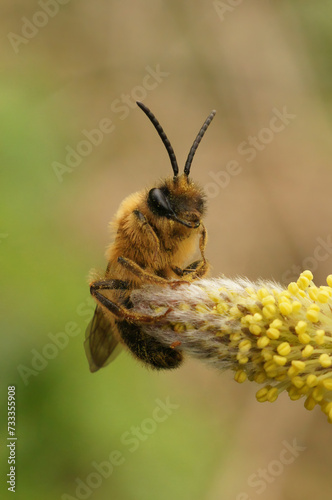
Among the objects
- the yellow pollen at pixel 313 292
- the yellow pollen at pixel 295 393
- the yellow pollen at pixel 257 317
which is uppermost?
the yellow pollen at pixel 313 292

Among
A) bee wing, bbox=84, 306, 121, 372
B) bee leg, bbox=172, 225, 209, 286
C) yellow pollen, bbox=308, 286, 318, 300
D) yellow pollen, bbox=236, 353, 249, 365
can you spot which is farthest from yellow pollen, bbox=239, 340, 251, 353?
bee wing, bbox=84, 306, 121, 372

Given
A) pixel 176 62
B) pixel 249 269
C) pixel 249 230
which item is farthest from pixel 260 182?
pixel 176 62

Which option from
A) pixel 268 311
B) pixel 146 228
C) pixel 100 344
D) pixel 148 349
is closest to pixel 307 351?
pixel 268 311

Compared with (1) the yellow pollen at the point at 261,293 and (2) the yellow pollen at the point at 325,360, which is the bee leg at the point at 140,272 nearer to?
(1) the yellow pollen at the point at 261,293

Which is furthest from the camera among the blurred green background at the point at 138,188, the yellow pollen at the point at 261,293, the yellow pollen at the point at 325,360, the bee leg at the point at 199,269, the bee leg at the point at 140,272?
the blurred green background at the point at 138,188

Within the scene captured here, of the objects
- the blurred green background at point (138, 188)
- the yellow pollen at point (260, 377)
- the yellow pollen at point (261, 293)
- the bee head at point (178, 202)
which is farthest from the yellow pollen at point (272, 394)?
the blurred green background at point (138, 188)

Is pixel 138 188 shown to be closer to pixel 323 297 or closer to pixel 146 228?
pixel 146 228

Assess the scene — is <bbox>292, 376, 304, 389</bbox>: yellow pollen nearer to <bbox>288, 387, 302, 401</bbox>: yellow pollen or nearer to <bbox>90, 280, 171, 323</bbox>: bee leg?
<bbox>288, 387, 302, 401</bbox>: yellow pollen
